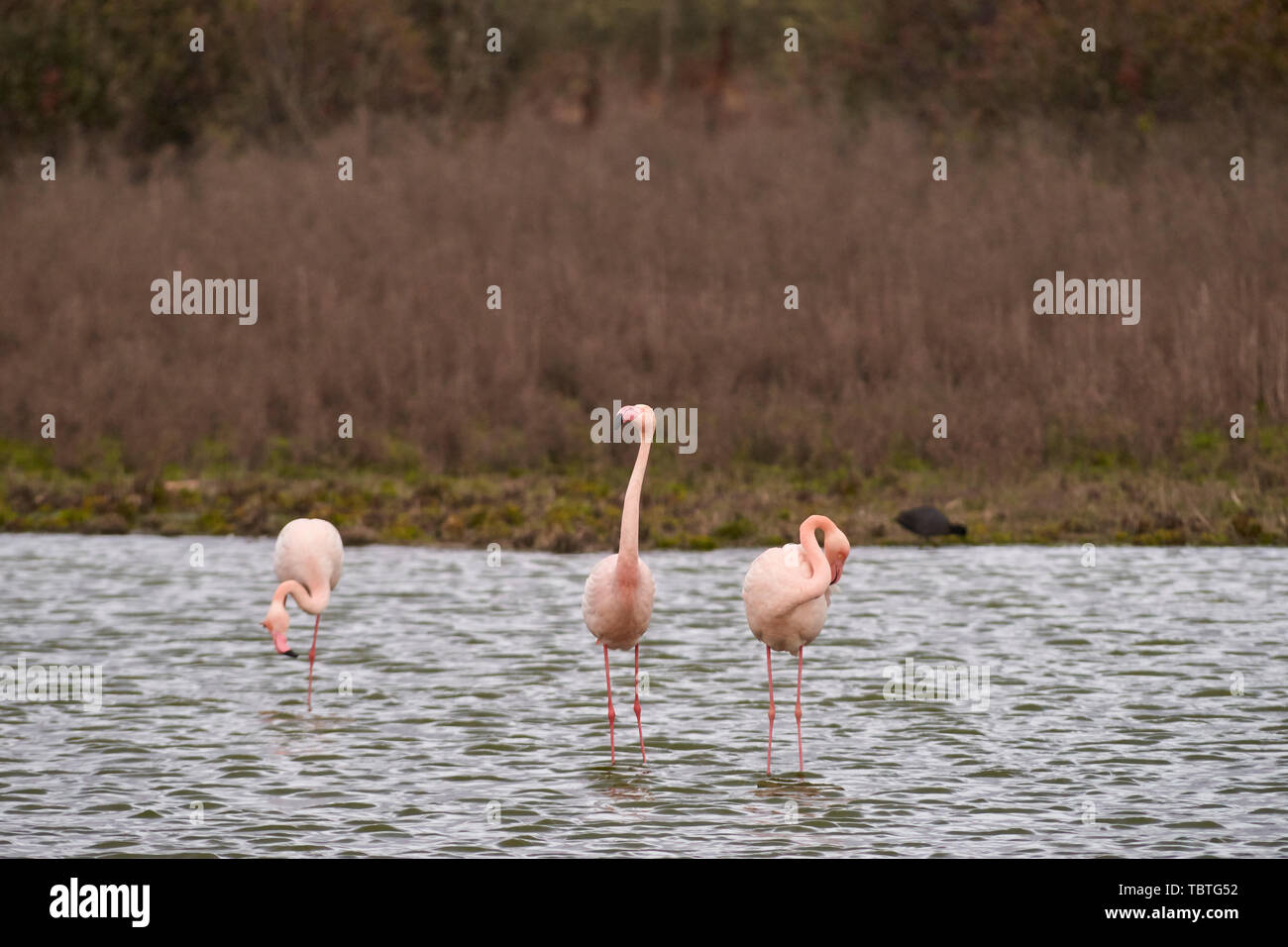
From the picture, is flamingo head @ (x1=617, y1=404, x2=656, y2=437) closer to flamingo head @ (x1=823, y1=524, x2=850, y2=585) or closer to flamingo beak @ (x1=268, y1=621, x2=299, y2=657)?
flamingo head @ (x1=823, y1=524, x2=850, y2=585)

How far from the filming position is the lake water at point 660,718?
27.3 feet

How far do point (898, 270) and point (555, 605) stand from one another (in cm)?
1155

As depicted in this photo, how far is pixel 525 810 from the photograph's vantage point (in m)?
8.63

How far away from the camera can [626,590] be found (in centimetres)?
948

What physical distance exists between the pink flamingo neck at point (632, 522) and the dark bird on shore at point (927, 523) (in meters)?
7.56

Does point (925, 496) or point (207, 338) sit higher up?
point (207, 338)

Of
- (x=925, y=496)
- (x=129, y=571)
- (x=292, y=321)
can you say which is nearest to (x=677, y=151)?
(x=292, y=321)

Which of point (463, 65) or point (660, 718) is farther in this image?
point (463, 65)

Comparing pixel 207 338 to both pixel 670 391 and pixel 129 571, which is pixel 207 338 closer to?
pixel 670 391

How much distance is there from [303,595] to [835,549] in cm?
363
